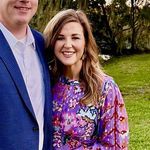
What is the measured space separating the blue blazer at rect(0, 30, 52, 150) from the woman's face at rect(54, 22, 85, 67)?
35 centimetres

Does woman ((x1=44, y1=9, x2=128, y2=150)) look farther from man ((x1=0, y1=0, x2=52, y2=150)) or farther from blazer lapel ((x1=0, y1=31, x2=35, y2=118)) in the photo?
blazer lapel ((x1=0, y1=31, x2=35, y2=118))

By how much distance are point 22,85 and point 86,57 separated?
0.50 m

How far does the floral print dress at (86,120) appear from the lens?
7.52ft

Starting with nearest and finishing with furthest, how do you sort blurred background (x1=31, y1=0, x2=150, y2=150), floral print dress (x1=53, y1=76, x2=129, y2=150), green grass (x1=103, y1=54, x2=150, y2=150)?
floral print dress (x1=53, y1=76, x2=129, y2=150), green grass (x1=103, y1=54, x2=150, y2=150), blurred background (x1=31, y1=0, x2=150, y2=150)

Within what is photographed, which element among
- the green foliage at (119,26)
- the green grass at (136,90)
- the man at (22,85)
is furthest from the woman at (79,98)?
the green foliage at (119,26)

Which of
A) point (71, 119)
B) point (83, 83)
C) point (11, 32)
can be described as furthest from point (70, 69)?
point (11, 32)

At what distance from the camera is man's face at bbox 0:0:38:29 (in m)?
2.10

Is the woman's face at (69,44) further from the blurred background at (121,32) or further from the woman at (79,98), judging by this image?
the blurred background at (121,32)

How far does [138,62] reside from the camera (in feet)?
57.8

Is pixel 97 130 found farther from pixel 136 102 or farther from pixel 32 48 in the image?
pixel 136 102

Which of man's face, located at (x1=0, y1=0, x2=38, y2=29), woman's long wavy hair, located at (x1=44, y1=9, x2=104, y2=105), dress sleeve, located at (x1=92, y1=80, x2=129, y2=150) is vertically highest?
→ man's face, located at (x1=0, y1=0, x2=38, y2=29)

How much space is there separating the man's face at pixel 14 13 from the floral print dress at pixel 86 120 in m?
0.44

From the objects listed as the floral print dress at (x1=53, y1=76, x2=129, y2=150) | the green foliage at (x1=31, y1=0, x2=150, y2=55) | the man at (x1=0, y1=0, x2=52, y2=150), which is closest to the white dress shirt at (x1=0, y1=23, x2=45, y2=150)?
the man at (x1=0, y1=0, x2=52, y2=150)

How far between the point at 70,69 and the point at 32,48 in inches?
10.2
